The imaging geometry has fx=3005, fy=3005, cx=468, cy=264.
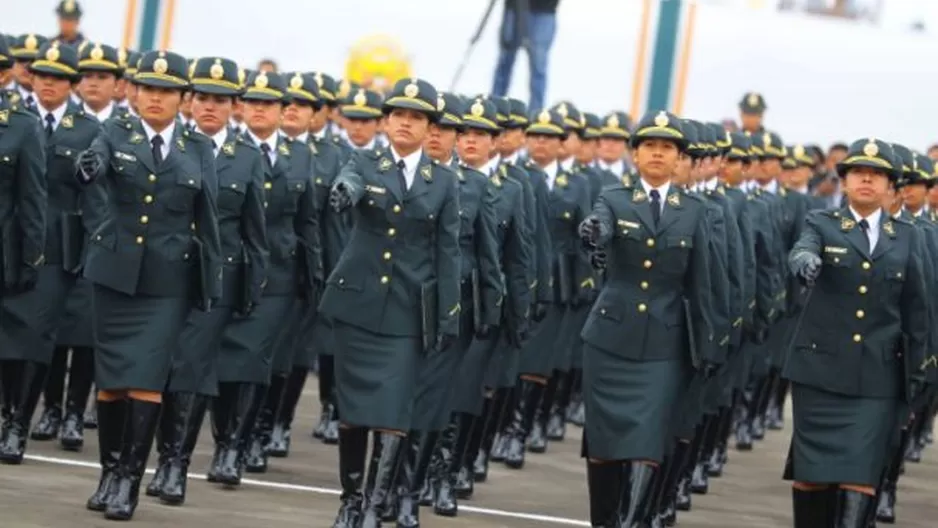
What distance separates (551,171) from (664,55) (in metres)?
11.8

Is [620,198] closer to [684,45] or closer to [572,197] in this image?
[572,197]

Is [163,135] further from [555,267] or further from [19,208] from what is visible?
[555,267]

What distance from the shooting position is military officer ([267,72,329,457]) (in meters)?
18.2

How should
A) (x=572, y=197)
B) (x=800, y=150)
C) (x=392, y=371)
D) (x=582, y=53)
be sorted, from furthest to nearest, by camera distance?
(x=582, y=53)
(x=800, y=150)
(x=572, y=197)
(x=392, y=371)

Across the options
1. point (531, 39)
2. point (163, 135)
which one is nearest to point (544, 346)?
point (163, 135)

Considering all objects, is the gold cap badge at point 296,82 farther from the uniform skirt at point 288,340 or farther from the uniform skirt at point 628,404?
the uniform skirt at point 628,404

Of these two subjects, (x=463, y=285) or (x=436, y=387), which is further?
(x=463, y=285)

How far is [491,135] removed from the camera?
17.5m

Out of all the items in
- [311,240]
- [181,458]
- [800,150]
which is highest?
[800,150]

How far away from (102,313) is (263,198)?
1.68 m

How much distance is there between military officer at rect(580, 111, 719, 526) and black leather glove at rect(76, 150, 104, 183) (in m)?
2.45

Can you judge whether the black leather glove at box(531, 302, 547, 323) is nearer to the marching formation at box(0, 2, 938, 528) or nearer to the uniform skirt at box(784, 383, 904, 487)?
the marching formation at box(0, 2, 938, 528)

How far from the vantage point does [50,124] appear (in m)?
17.5

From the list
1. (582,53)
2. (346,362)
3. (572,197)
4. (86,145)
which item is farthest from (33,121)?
(582,53)
